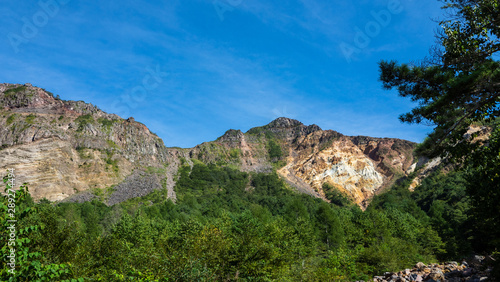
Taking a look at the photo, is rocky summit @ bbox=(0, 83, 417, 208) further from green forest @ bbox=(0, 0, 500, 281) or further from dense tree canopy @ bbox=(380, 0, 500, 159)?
dense tree canopy @ bbox=(380, 0, 500, 159)

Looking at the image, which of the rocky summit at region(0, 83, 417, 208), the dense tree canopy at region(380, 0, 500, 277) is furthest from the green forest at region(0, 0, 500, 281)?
the rocky summit at region(0, 83, 417, 208)

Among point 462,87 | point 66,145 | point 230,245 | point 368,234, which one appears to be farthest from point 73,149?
point 462,87

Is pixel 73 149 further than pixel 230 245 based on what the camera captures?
Yes

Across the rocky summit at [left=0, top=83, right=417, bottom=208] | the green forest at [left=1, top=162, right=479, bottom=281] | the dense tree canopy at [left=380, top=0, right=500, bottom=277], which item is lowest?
the green forest at [left=1, top=162, right=479, bottom=281]

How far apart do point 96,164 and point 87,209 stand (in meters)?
49.5

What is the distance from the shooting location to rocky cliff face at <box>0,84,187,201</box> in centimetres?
11688

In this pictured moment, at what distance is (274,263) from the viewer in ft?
87.1

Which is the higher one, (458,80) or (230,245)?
(458,80)

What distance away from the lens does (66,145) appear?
432 feet

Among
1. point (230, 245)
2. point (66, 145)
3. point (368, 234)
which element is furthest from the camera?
point (66, 145)

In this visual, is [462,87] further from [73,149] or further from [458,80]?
[73,149]

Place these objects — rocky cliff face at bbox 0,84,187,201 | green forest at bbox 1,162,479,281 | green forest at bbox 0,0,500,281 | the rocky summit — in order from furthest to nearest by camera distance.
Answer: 1. the rocky summit
2. rocky cliff face at bbox 0,84,187,201
3. green forest at bbox 1,162,479,281
4. green forest at bbox 0,0,500,281

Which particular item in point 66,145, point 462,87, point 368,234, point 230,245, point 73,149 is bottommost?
point 368,234

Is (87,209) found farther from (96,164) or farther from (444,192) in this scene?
(444,192)
